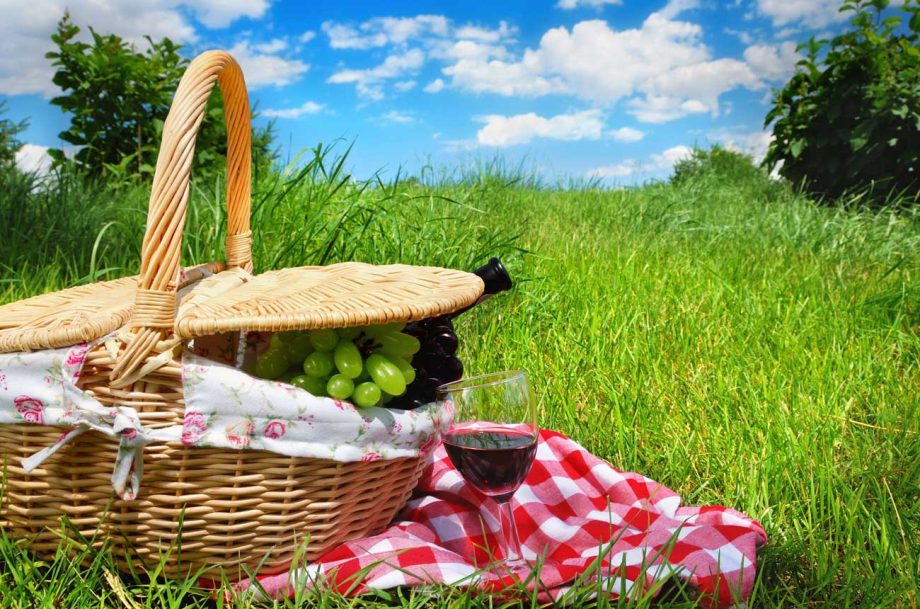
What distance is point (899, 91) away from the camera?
5.90 m

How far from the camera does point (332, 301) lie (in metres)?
1.48

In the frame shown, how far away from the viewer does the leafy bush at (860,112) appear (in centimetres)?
602

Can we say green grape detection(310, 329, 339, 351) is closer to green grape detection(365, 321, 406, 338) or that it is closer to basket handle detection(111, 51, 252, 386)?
green grape detection(365, 321, 406, 338)

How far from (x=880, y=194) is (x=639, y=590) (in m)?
6.11

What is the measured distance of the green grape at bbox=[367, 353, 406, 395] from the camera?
1.49 metres

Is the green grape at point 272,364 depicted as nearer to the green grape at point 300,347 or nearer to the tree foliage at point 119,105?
the green grape at point 300,347

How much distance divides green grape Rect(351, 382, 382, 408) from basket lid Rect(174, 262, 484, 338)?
0.15 metres

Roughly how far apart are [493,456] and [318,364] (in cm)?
39

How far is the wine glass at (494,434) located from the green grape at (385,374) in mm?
112

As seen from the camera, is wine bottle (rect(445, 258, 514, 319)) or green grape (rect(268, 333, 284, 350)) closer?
green grape (rect(268, 333, 284, 350))

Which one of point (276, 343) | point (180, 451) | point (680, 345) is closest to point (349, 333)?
point (276, 343)

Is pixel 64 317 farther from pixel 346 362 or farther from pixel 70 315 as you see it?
pixel 346 362

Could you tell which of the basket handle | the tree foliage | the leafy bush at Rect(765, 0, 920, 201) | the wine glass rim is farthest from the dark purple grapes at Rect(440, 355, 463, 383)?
the leafy bush at Rect(765, 0, 920, 201)

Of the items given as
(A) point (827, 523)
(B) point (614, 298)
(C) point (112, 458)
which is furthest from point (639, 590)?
(B) point (614, 298)
